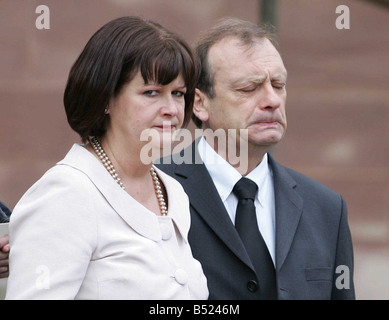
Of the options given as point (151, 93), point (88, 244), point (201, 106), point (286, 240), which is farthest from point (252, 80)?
point (88, 244)

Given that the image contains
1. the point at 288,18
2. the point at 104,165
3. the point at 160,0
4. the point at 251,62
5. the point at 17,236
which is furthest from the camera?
the point at 288,18

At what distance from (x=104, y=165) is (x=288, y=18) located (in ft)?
5.27

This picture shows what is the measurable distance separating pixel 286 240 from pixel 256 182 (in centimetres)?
17

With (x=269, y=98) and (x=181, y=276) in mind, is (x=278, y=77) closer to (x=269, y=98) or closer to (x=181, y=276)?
(x=269, y=98)

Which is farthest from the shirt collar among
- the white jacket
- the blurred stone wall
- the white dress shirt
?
the blurred stone wall

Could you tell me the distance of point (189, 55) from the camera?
5.56 ft

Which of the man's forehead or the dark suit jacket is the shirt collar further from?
the man's forehead

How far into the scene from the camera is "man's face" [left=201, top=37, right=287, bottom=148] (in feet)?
6.79

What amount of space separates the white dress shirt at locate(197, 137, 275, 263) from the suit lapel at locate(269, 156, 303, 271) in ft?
0.07

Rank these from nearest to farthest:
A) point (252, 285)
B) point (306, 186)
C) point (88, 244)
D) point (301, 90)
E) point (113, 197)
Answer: point (88, 244) → point (113, 197) → point (252, 285) → point (306, 186) → point (301, 90)

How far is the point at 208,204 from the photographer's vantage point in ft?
6.59

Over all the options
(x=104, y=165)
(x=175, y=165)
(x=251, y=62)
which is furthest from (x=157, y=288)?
(x=251, y=62)
